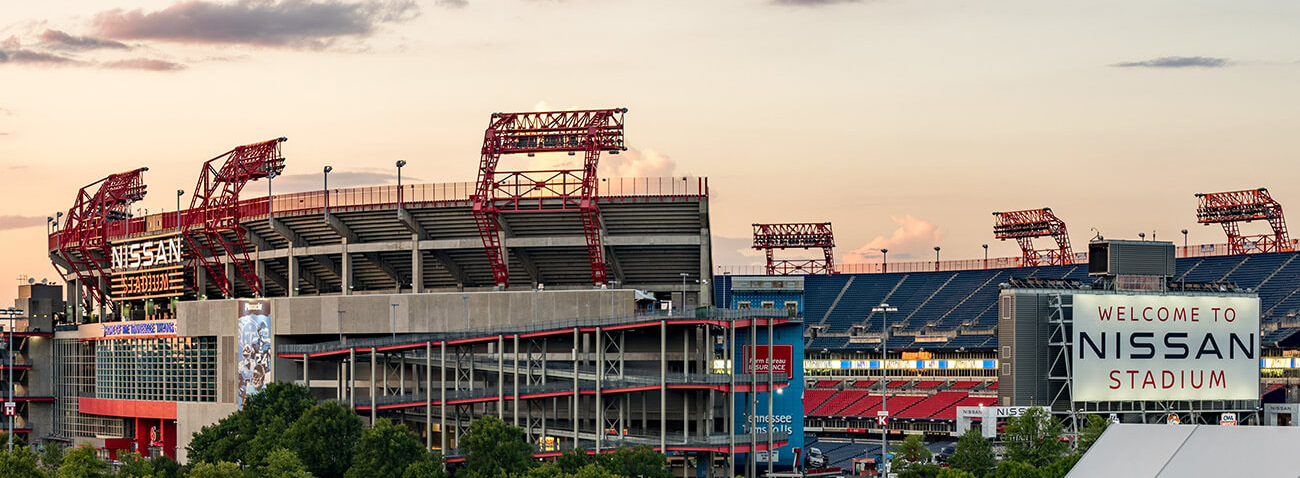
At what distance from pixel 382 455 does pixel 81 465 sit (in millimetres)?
15568

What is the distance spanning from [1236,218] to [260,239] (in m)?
110

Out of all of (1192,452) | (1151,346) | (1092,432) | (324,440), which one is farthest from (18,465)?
(1151,346)

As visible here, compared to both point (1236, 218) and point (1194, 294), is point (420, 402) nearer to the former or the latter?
point (1194, 294)

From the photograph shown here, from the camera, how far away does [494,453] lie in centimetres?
7906

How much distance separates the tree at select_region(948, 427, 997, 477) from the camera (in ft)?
290

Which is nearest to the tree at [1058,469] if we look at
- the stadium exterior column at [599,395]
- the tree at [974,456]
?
the tree at [974,456]

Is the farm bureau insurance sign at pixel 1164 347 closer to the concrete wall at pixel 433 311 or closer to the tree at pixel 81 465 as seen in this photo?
the concrete wall at pixel 433 311

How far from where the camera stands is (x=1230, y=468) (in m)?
27.6

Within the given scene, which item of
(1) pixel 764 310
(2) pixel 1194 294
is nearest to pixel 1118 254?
(2) pixel 1194 294

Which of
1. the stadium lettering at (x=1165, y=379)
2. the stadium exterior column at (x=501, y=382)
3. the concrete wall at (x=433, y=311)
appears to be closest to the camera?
the stadium exterior column at (x=501, y=382)

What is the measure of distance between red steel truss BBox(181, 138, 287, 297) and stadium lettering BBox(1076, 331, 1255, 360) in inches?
2638

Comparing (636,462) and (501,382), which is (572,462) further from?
(501,382)

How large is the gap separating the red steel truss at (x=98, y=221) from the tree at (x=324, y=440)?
217 feet

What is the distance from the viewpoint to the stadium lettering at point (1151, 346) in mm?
116500
